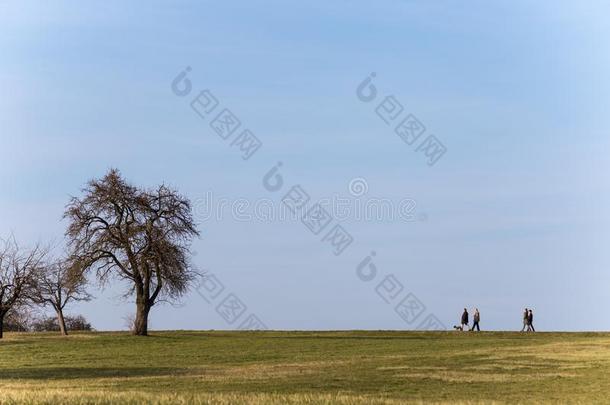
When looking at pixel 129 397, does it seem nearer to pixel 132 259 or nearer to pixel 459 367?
pixel 459 367

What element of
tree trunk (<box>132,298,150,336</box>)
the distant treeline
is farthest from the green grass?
the distant treeline

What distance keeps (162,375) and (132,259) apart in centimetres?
2993

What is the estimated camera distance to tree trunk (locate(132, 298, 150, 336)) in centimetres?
6844

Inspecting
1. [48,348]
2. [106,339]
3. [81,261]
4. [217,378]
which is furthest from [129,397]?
[81,261]

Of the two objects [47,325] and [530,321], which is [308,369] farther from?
[47,325]

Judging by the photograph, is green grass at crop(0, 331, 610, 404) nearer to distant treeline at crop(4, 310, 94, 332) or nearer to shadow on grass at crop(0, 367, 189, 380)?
shadow on grass at crop(0, 367, 189, 380)

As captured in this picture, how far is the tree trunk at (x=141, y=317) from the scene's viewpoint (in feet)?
225

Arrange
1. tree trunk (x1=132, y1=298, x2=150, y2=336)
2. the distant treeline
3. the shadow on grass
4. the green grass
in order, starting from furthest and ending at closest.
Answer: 1. the distant treeline
2. tree trunk (x1=132, y1=298, x2=150, y2=336)
3. the shadow on grass
4. the green grass

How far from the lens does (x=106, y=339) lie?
63531 mm

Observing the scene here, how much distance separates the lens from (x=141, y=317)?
68500 millimetres

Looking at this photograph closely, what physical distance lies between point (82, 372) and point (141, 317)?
26.9 meters

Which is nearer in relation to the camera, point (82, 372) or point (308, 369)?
point (308, 369)

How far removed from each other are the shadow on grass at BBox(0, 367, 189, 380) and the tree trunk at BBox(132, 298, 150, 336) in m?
24.1

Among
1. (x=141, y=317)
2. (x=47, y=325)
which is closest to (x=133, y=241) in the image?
(x=141, y=317)
